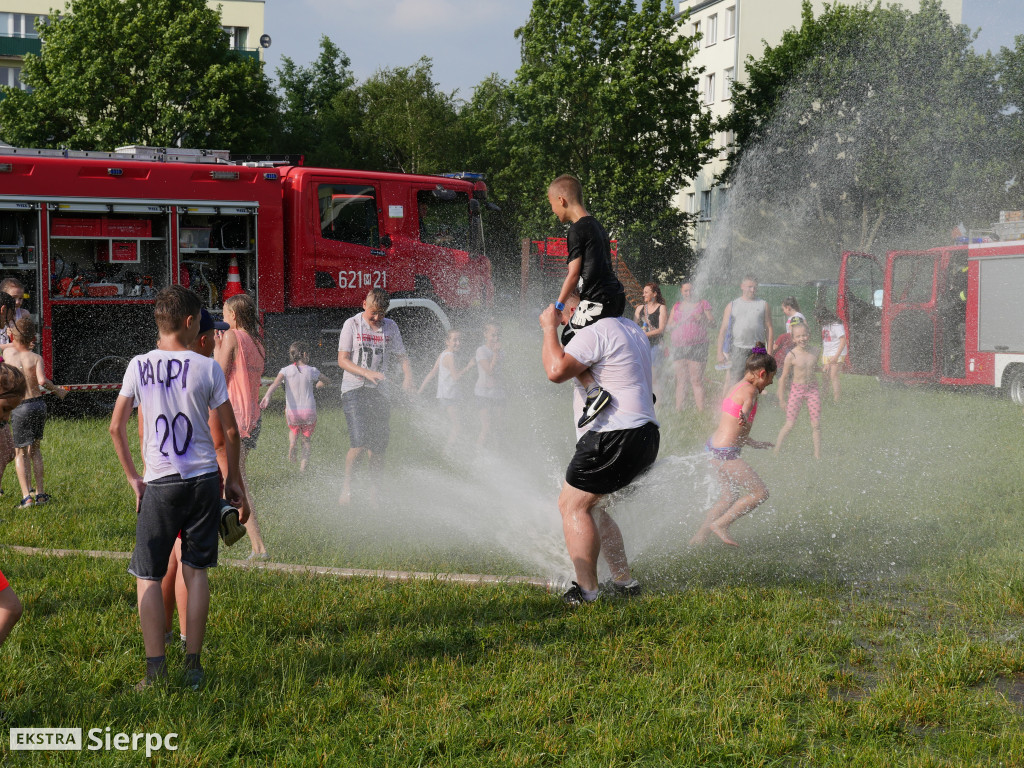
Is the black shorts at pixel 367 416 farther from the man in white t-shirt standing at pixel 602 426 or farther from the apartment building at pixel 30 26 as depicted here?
the apartment building at pixel 30 26

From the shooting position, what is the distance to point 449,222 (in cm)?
1464

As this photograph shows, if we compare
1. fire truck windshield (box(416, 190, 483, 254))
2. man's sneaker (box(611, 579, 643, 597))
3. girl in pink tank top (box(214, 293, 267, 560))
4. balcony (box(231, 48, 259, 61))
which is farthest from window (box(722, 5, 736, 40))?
man's sneaker (box(611, 579, 643, 597))

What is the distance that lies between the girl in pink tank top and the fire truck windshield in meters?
8.23

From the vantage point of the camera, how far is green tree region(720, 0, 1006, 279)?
117 ft

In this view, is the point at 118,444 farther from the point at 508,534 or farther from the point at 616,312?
the point at 508,534

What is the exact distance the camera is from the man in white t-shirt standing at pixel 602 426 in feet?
16.1

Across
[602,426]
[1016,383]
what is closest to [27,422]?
[602,426]

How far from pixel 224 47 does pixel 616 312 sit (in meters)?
33.8

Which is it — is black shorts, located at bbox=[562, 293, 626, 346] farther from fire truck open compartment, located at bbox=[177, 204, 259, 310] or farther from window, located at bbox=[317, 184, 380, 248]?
window, located at bbox=[317, 184, 380, 248]

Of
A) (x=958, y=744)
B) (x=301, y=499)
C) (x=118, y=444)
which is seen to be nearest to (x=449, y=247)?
(x=301, y=499)

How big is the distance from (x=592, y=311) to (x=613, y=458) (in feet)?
2.53

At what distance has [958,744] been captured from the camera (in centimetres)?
353

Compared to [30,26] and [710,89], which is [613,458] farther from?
[30,26]

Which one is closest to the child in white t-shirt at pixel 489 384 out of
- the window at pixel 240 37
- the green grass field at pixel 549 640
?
the green grass field at pixel 549 640
